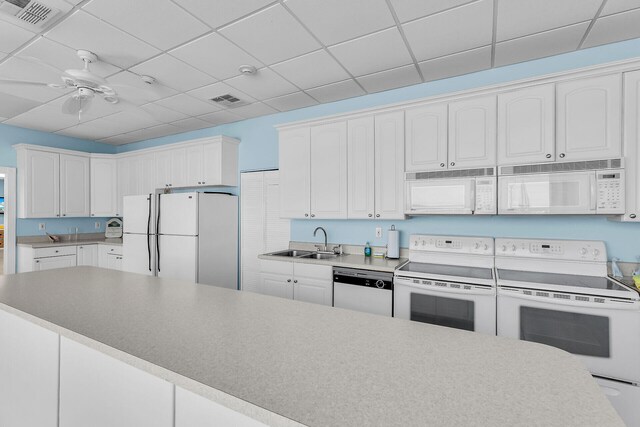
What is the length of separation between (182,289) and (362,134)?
2290mm

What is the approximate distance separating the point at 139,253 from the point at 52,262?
55.6 inches

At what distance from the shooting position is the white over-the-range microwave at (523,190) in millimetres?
2230

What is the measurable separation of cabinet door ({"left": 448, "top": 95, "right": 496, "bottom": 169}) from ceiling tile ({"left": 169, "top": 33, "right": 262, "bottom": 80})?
184 cm

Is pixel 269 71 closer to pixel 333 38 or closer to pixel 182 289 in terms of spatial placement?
pixel 333 38

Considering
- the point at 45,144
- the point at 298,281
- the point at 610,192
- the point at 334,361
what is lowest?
the point at 298,281

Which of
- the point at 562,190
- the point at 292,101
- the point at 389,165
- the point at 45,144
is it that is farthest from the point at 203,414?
the point at 45,144

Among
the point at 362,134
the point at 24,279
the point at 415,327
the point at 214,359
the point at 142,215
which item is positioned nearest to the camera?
the point at 214,359

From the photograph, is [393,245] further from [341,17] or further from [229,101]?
[229,101]

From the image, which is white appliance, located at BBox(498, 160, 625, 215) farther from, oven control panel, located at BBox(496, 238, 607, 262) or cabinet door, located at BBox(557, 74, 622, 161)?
oven control panel, located at BBox(496, 238, 607, 262)

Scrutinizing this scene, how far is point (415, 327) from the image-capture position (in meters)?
1.15

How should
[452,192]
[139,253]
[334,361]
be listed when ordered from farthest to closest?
[139,253]
[452,192]
[334,361]

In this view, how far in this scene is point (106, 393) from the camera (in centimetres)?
118

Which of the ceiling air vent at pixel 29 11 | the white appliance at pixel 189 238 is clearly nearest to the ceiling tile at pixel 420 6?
the ceiling air vent at pixel 29 11

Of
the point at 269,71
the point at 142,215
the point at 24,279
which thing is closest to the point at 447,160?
the point at 269,71
